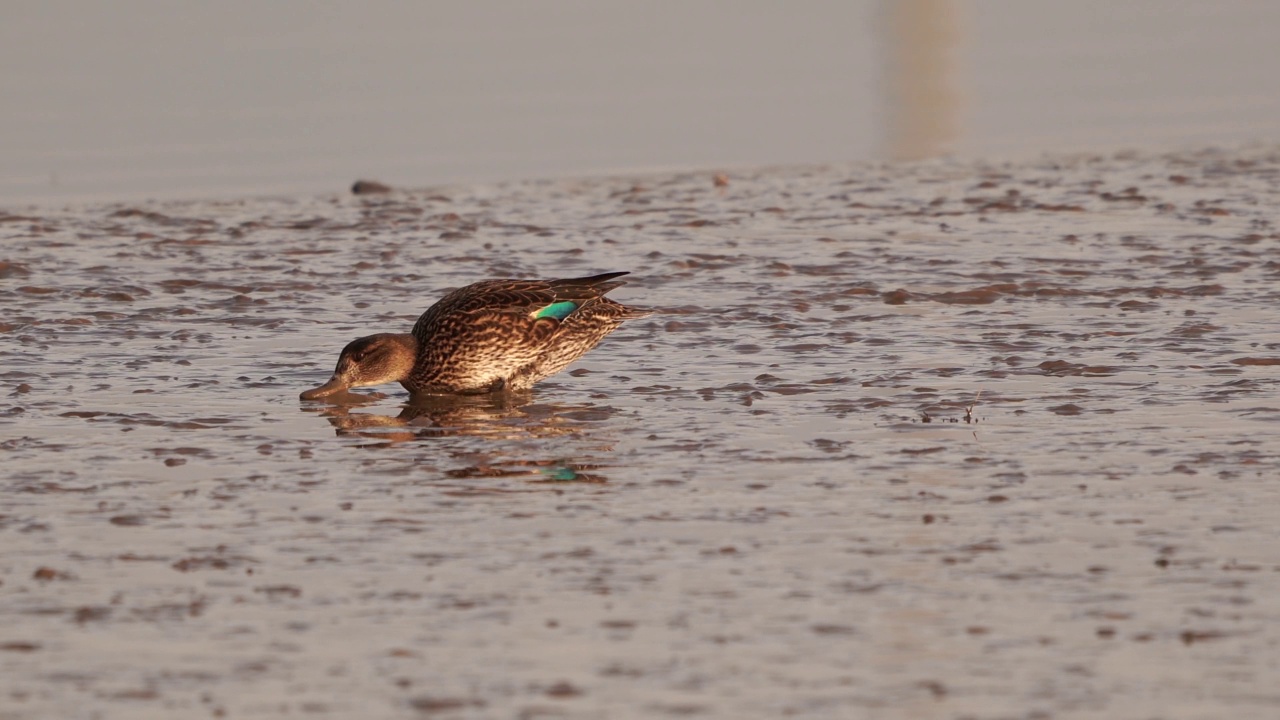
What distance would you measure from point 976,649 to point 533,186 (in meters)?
12.7

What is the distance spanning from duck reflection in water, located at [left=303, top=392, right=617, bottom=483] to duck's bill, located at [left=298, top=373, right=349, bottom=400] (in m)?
0.05

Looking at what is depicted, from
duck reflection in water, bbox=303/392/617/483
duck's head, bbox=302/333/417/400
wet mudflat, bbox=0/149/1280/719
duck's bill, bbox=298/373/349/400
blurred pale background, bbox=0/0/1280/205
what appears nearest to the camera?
wet mudflat, bbox=0/149/1280/719

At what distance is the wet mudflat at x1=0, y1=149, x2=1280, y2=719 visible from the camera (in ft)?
22.2

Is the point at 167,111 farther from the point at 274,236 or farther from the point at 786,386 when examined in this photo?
the point at 786,386

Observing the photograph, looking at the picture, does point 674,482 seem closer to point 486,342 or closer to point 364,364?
point 486,342

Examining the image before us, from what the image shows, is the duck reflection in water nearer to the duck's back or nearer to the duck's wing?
the duck's back

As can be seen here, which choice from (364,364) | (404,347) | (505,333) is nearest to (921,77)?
(505,333)

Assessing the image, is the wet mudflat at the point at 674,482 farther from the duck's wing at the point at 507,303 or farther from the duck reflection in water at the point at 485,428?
the duck's wing at the point at 507,303

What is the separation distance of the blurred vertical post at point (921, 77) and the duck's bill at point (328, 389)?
10.4 metres

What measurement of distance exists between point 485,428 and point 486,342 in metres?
0.95

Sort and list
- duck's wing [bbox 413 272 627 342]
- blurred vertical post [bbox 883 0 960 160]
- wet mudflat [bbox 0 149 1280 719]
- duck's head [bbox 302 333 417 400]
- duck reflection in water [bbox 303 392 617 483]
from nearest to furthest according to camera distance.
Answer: wet mudflat [bbox 0 149 1280 719]
duck reflection in water [bbox 303 392 617 483]
duck's head [bbox 302 333 417 400]
duck's wing [bbox 413 272 627 342]
blurred vertical post [bbox 883 0 960 160]

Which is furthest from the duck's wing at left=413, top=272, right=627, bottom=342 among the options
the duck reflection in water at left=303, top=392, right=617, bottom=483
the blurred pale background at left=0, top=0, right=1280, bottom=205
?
the blurred pale background at left=0, top=0, right=1280, bottom=205

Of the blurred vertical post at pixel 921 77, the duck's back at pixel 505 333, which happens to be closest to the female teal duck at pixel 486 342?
the duck's back at pixel 505 333

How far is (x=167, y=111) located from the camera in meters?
22.3
